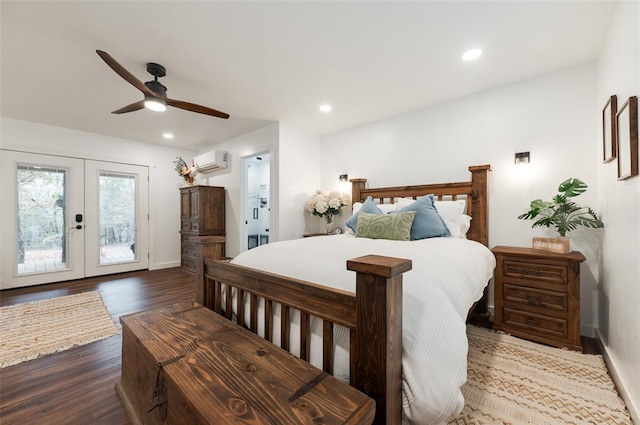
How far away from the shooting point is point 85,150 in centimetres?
432

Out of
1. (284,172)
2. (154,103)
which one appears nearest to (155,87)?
(154,103)

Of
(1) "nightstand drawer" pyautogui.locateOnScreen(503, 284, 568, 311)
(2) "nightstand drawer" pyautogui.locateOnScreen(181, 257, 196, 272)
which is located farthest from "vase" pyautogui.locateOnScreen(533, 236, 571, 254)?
(2) "nightstand drawer" pyautogui.locateOnScreen(181, 257, 196, 272)

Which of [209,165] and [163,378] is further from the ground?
[209,165]

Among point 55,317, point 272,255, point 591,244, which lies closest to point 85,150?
point 55,317

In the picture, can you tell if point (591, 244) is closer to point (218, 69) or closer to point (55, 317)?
point (218, 69)

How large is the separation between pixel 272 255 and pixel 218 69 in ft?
6.02

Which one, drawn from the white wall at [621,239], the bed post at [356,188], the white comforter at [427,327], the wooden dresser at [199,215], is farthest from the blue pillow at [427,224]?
the wooden dresser at [199,215]

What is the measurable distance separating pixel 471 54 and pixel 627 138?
1.22 m

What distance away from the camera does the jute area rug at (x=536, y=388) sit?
136 cm

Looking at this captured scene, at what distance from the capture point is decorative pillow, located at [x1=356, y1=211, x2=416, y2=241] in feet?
7.77

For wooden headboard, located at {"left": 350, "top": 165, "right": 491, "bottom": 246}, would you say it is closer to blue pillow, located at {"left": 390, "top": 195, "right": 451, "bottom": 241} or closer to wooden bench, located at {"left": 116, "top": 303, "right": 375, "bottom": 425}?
blue pillow, located at {"left": 390, "top": 195, "right": 451, "bottom": 241}

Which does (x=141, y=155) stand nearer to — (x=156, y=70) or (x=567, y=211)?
(x=156, y=70)

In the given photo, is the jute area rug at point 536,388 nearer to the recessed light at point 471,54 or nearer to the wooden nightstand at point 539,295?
the wooden nightstand at point 539,295

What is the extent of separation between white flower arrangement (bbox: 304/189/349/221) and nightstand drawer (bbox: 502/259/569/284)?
6.76ft
